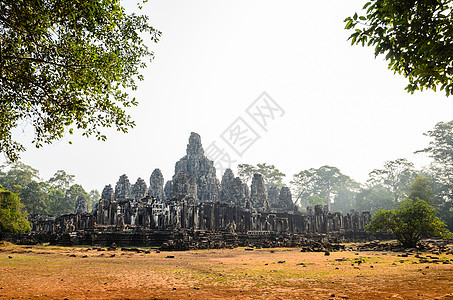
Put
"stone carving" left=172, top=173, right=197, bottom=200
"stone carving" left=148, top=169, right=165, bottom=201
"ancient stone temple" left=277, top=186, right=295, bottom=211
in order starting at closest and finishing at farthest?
"stone carving" left=172, top=173, right=197, bottom=200
"ancient stone temple" left=277, top=186, right=295, bottom=211
"stone carving" left=148, top=169, right=165, bottom=201

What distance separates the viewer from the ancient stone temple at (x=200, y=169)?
149 feet

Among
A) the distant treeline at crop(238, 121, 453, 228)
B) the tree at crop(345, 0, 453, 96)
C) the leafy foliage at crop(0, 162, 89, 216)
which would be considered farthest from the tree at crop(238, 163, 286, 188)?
the tree at crop(345, 0, 453, 96)

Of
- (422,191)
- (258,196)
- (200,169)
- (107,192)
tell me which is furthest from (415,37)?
(107,192)

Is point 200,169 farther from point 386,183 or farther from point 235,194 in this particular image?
point 386,183

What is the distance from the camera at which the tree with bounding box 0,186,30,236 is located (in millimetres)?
21953

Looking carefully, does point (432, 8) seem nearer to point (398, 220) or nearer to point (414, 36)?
point (414, 36)

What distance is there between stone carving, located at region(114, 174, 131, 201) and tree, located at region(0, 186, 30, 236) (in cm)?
1880

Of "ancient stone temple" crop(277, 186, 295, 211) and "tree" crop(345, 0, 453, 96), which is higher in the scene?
"tree" crop(345, 0, 453, 96)

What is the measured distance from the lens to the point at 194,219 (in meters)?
25.9

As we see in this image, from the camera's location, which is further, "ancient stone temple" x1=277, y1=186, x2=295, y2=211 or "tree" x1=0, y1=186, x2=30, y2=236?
"ancient stone temple" x1=277, y1=186, x2=295, y2=211

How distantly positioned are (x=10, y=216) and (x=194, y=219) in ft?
53.0

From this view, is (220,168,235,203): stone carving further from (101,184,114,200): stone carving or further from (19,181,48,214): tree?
(19,181,48,214): tree

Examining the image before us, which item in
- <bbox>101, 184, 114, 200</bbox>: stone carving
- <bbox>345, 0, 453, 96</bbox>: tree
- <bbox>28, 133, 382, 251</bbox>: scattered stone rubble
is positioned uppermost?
<bbox>345, 0, 453, 96</bbox>: tree

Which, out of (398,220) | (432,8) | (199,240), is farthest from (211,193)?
(432,8)
